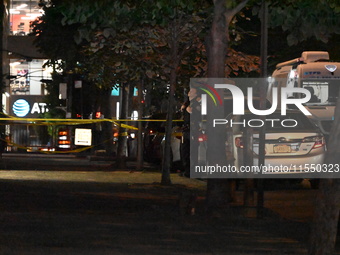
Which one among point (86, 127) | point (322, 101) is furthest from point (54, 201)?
point (86, 127)

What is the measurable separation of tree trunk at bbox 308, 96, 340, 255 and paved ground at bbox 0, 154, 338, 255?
1065mm

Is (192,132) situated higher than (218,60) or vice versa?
(218,60)

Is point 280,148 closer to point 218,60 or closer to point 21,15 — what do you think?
point 218,60

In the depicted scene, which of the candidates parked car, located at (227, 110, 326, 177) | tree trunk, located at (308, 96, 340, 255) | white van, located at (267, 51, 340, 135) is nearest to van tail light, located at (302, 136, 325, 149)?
parked car, located at (227, 110, 326, 177)

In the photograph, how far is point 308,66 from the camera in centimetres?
2488

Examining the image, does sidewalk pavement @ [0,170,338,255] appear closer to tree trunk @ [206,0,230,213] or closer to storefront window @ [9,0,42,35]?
tree trunk @ [206,0,230,213]

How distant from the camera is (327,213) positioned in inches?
384

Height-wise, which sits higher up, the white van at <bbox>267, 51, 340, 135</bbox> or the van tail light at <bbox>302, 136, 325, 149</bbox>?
the white van at <bbox>267, 51, 340, 135</bbox>

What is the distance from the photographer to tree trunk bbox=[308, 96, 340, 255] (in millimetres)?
9672

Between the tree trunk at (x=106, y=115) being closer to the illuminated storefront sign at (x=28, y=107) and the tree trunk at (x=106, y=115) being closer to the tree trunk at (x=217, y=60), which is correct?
the tree trunk at (x=217, y=60)

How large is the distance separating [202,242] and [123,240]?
1.01 metres

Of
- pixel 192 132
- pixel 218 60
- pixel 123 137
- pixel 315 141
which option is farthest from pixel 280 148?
pixel 123 137

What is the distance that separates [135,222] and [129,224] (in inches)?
11.2

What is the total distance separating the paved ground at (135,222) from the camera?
436 inches
